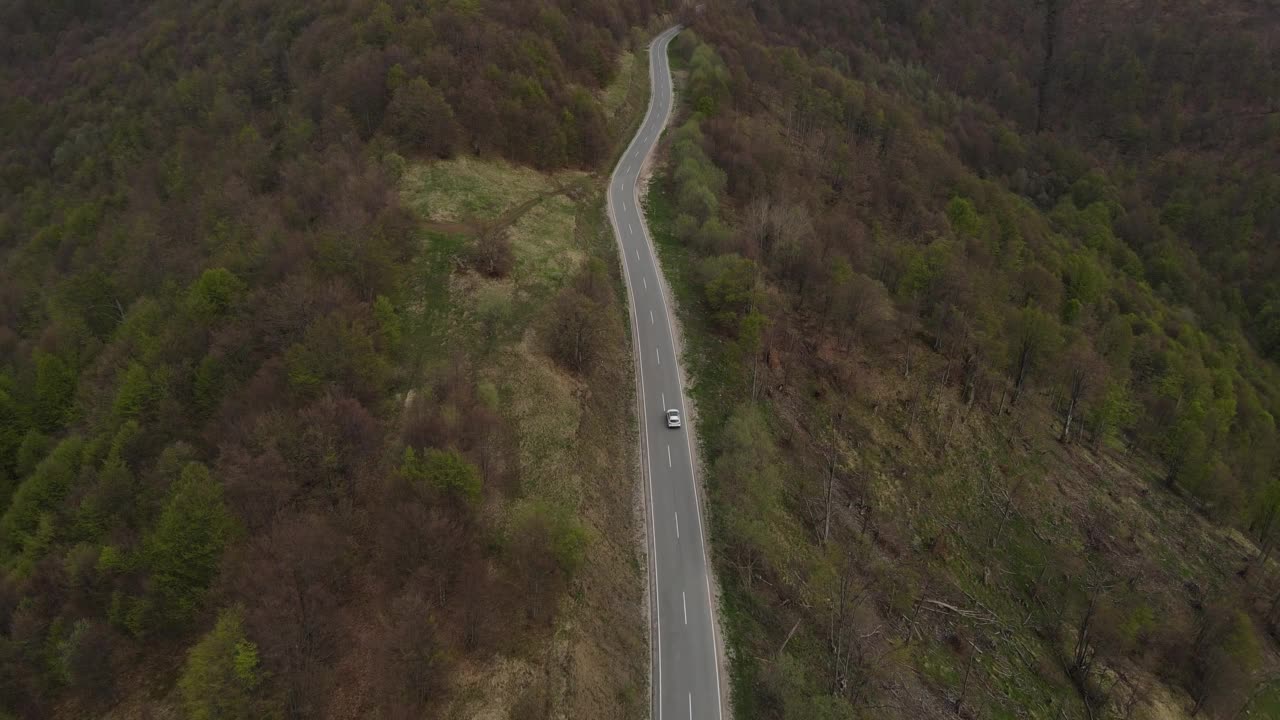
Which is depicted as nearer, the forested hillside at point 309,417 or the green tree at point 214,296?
the forested hillside at point 309,417

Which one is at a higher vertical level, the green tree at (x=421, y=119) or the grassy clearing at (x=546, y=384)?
the green tree at (x=421, y=119)

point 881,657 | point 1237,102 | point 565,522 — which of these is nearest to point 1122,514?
point 881,657

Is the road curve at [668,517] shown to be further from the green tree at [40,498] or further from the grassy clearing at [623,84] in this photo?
the green tree at [40,498]

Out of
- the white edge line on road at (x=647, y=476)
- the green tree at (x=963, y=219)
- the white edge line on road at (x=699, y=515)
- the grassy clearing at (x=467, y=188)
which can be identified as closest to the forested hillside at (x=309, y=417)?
the grassy clearing at (x=467, y=188)

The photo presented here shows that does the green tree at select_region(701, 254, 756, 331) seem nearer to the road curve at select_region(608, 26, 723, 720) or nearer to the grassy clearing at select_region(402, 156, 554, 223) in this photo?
the road curve at select_region(608, 26, 723, 720)

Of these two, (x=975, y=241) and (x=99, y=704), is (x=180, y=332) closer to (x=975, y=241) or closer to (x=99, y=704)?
(x=99, y=704)

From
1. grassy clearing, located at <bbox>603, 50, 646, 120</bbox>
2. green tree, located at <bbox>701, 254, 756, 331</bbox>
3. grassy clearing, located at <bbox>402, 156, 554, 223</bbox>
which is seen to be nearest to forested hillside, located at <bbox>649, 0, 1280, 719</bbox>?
green tree, located at <bbox>701, 254, 756, 331</bbox>
